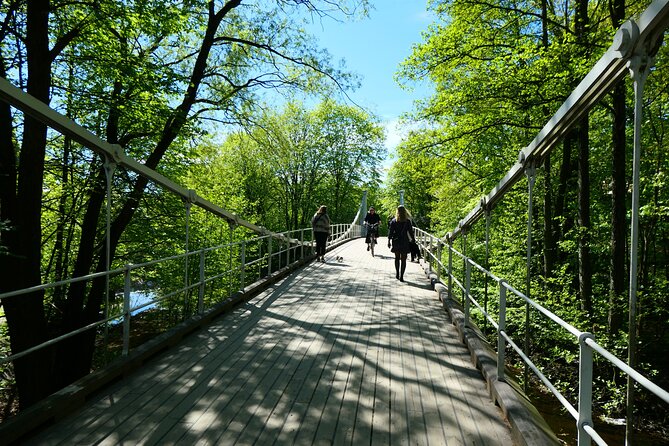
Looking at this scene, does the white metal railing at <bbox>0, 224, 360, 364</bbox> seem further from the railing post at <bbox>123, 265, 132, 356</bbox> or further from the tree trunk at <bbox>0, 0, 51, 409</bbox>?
the tree trunk at <bbox>0, 0, 51, 409</bbox>

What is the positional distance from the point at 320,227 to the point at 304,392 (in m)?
9.70

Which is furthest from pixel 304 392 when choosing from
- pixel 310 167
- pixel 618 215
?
pixel 310 167

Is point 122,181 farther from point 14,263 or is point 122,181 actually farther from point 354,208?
point 354,208

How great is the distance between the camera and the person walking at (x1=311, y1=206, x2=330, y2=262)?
1311cm

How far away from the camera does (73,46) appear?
9367 millimetres

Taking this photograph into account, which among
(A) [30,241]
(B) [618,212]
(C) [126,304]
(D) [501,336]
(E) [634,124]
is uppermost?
(E) [634,124]

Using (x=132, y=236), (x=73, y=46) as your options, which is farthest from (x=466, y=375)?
(x=132, y=236)

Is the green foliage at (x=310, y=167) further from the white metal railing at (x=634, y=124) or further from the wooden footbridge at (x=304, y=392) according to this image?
the white metal railing at (x=634, y=124)

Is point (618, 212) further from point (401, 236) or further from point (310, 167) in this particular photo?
point (310, 167)

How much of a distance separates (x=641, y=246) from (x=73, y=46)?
14.4 m

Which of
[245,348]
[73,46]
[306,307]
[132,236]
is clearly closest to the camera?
[245,348]

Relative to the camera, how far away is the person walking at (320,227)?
13109 millimetres

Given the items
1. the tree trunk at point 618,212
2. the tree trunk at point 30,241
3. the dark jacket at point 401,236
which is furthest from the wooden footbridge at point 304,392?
the tree trunk at point 618,212

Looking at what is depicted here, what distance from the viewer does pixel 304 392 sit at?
3.90 meters
